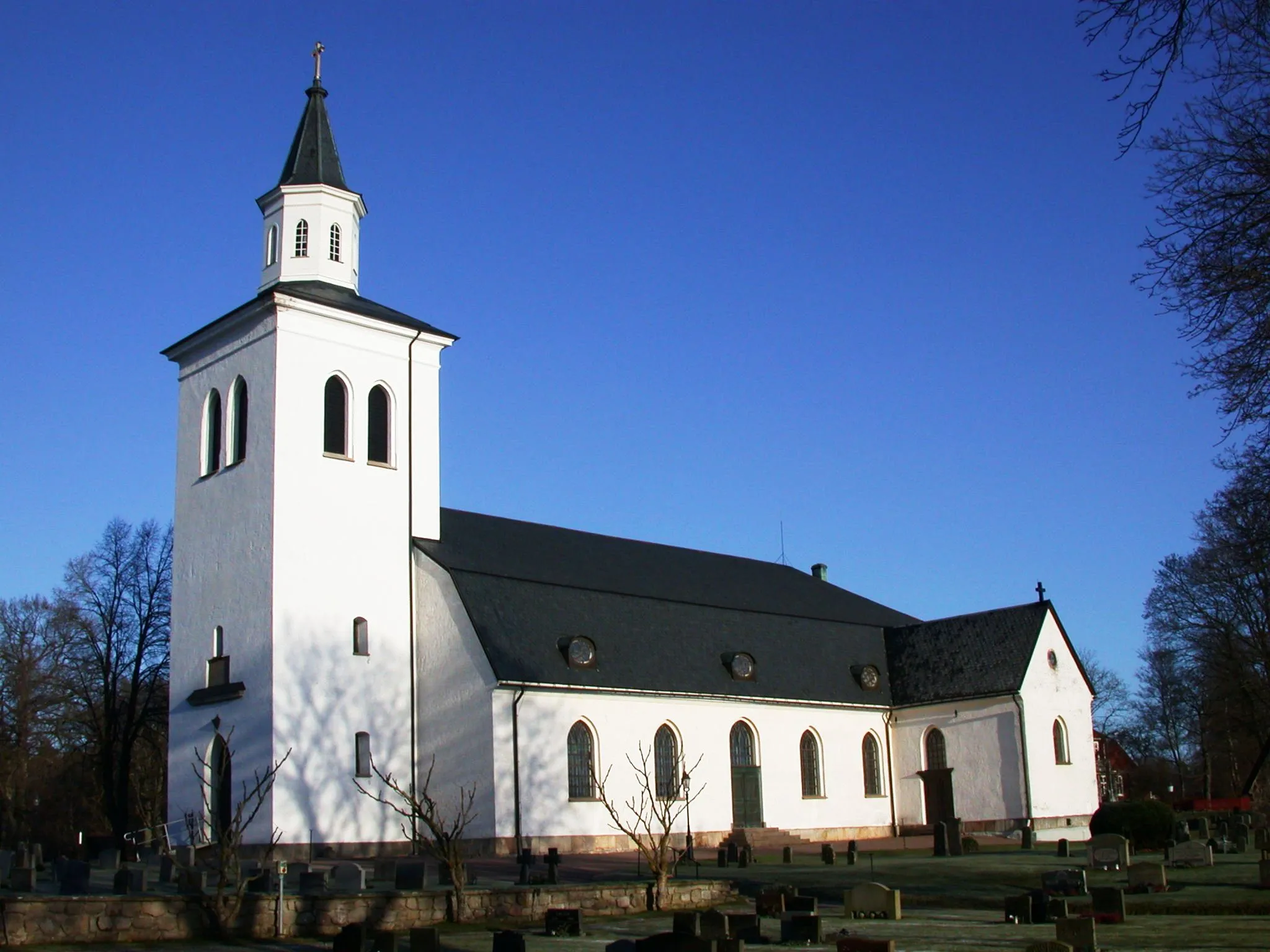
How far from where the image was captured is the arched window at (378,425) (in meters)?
34.8

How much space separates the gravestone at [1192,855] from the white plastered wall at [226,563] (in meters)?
20.3

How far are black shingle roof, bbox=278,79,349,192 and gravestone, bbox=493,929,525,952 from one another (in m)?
25.4

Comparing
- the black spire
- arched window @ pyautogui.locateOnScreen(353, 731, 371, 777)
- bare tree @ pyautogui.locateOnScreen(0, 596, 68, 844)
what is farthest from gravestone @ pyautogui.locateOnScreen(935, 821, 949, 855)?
bare tree @ pyautogui.locateOnScreen(0, 596, 68, 844)

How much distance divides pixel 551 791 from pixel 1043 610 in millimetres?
18330

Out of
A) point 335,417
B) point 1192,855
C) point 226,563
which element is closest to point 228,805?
point 226,563

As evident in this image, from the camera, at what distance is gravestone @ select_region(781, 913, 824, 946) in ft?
58.3

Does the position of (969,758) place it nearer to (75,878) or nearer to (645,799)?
(645,799)

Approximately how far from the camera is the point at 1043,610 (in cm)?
4234

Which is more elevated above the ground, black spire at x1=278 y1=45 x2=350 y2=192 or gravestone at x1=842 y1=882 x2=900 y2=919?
black spire at x1=278 y1=45 x2=350 y2=192

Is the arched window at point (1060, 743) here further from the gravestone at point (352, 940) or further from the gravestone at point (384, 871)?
the gravestone at point (352, 940)

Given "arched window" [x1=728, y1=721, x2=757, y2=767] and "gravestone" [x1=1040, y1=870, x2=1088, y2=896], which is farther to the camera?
"arched window" [x1=728, y1=721, x2=757, y2=767]

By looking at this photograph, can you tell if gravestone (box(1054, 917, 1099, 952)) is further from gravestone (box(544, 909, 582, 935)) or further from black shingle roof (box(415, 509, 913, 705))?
black shingle roof (box(415, 509, 913, 705))

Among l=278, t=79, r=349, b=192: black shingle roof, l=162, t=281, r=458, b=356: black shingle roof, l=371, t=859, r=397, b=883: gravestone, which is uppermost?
l=278, t=79, r=349, b=192: black shingle roof

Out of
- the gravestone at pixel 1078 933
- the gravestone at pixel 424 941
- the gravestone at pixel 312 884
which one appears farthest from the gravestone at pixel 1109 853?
the gravestone at pixel 424 941
